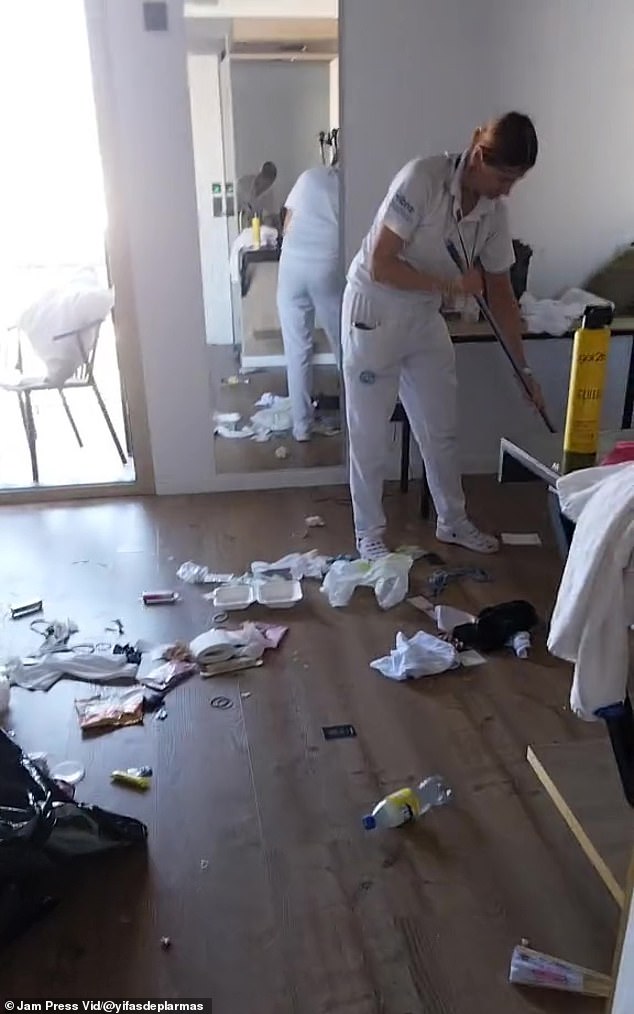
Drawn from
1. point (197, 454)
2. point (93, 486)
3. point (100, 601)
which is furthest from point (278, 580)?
point (93, 486)

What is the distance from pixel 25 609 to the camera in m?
2.79

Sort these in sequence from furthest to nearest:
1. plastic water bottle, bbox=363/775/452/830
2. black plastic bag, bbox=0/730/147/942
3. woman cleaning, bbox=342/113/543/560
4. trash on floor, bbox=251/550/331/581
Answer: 1. trash on floor, bbox=251/550/331/581
2. woman cleaning, bbox=342/113/543/560
3. plastic water bottle, bbox=363/775/452/830
4. black plastic bag, bbox=0/730/147/942

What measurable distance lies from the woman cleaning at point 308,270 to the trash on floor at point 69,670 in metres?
1.55

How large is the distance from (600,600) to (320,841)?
95cm

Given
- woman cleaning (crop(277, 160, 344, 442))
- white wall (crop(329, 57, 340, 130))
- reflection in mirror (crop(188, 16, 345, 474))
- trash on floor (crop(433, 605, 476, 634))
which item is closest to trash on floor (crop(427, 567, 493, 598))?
trash on floor (crop(433, 605, 476, 634))

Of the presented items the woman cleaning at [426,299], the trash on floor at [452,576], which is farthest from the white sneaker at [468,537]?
the trash on floor at [452,576]

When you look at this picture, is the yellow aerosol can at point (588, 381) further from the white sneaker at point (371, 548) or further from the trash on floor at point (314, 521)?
the trash on floor at point (314, 521)

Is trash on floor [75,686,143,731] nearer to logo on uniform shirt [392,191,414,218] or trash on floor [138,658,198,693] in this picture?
trash on floor [138,658,198,693]

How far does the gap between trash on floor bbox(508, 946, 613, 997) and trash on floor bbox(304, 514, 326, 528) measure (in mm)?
1971

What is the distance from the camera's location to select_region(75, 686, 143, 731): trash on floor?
2.24 metres

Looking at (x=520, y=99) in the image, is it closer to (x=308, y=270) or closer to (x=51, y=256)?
(x=308, y=270)

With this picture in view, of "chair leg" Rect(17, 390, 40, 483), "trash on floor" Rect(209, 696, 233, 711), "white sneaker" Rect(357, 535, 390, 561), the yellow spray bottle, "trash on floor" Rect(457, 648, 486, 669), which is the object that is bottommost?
"trash on floor" Rect(209, 696, 233, 711)

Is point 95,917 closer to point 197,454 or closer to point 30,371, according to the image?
point 197,454

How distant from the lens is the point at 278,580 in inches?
115
